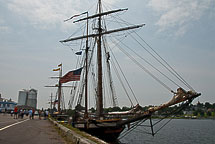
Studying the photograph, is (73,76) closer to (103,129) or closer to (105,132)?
(103,129)

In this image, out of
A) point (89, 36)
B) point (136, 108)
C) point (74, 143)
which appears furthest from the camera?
point (89, 36)

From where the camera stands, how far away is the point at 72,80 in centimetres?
2342

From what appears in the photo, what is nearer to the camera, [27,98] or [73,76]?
[73,76]

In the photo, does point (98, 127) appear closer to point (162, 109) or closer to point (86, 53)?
point (162, 109)

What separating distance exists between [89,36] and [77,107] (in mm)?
9204

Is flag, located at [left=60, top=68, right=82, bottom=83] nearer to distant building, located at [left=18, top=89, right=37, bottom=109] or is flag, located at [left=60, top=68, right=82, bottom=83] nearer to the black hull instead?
the black hull

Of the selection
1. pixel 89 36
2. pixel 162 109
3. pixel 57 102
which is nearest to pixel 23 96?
pixel 57 102

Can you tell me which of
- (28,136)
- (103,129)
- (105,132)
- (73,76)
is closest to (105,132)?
(105,132)

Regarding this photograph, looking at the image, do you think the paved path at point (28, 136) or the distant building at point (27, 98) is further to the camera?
the distant building at point (27, 98)

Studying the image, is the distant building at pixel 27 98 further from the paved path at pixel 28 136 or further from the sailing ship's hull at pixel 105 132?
the paved path at pixel 28 136

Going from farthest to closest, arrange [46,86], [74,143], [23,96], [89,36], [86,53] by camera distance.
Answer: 1. [23,96]
2. [46,86]
3. [89,36]
4. [86,53]
5. [74,143]

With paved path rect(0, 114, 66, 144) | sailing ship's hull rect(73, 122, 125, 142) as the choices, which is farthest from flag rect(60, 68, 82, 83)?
paved path rect(0, 114, 66, 144)

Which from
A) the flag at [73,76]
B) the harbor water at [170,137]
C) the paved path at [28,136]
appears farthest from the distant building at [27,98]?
the paved path at [28,136]

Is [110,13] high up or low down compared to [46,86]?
up
